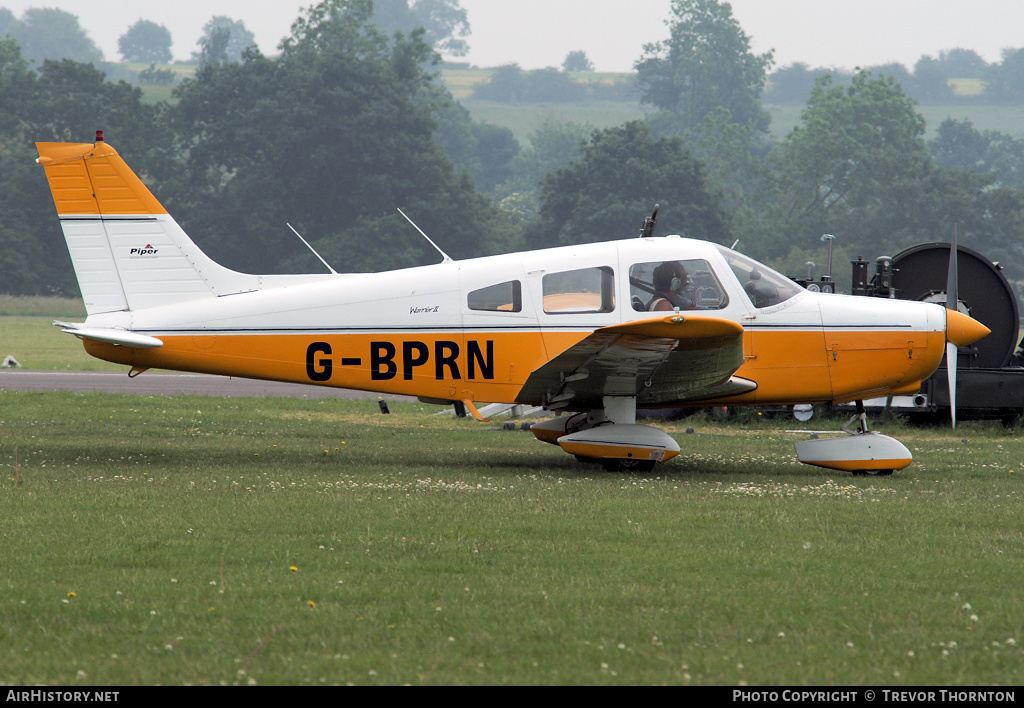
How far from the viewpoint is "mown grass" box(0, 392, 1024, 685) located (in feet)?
14.9

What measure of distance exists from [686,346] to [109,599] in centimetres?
563

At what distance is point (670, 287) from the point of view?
34.2 feet

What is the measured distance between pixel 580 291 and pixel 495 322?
938mm

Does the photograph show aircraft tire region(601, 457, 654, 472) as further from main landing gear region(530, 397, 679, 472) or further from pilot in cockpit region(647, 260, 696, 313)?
pilot in cockpit region(647, 260, 696, 313)

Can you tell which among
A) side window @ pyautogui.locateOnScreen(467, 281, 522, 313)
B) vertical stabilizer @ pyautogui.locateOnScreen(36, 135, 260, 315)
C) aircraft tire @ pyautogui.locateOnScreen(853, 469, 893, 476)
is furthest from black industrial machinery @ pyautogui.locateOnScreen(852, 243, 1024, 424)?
vertical stabilizer @ pyautogui.locateOnScreen(36, 135, 260, 315)

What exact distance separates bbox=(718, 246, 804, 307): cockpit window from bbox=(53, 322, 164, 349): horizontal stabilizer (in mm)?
5945

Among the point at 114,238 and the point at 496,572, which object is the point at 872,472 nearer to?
the point at 496,572

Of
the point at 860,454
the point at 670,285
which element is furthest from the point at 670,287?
the point at 860,454

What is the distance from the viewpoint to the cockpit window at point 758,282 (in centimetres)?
1066

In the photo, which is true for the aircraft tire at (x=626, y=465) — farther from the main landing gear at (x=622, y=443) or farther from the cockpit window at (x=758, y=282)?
the cockpit window at (x=758, y=282)
